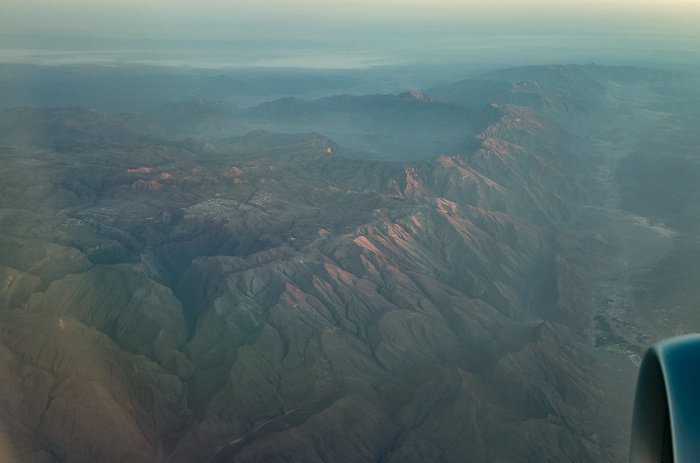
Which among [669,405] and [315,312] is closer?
[669,405]

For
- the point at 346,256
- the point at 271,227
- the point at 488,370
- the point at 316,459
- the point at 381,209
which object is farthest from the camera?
the point at 381,209

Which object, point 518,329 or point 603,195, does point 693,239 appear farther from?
point 518,329

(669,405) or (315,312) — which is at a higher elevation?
(669,405)

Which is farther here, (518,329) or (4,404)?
(518,329)

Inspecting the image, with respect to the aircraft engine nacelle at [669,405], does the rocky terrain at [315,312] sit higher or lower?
lower

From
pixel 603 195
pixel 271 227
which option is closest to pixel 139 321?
pixel 271 227

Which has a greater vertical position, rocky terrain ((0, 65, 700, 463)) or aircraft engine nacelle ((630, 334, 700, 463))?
aircraft engine nacelle ((630, 334, 700, 463))

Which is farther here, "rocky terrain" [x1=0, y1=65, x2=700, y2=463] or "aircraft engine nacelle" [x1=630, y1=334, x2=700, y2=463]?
"rocky terrain" [x1=0, y1=65, x2=700, y2=463]

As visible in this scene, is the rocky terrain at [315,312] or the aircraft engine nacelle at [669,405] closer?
the aircraft engine nacelle at [669,405]
